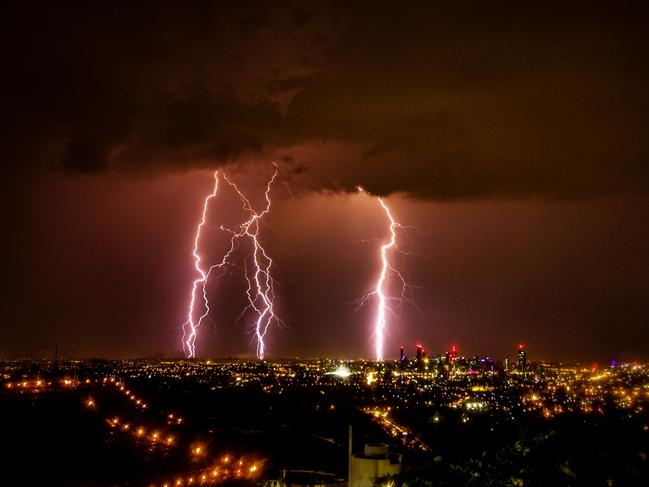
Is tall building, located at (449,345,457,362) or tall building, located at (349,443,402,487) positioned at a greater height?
tall building, located at (449,345,457,362)

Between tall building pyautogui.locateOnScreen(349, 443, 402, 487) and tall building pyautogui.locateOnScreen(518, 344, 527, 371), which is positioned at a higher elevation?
tall building pyautogui.locateOnScreen(518, 344, 527, 371)

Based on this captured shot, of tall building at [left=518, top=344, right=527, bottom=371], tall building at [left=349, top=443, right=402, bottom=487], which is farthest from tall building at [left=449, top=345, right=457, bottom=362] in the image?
tall building at [left=349, top=443, right=402, bottom=487]

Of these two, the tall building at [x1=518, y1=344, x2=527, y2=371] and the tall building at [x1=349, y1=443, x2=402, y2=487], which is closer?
the tall building at [x1=349, y1=443, x2=402, y2=487]

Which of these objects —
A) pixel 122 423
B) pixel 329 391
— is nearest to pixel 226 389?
pixel 329 391

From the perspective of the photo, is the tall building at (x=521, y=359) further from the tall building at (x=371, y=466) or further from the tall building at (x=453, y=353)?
the tall building at (x=371, y=466)

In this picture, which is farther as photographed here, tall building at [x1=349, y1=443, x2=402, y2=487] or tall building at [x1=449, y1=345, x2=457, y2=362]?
tall building at [x1=449, y1=345, x2=457, y2=362]

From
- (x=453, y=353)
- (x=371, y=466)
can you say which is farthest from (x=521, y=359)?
(x=371, y=466)

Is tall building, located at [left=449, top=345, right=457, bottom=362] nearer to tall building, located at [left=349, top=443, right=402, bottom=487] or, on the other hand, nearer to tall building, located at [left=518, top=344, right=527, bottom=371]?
tall building, located at [left=518, top=344, right=527, bottom=371]

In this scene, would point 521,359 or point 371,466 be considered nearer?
point 371,466

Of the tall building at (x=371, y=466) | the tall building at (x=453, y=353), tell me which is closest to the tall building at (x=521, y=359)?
the tall building at (x=453, y=353)

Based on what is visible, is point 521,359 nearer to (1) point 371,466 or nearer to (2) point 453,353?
(2) point 453,353

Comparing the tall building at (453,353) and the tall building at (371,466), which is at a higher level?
the tall building at (453,353)

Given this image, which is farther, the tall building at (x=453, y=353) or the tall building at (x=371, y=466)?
the tall building at (x=453, y=353)
